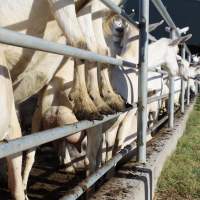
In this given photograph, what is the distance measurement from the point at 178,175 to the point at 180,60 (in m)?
4.94

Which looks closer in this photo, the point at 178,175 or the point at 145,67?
the point at 145,67

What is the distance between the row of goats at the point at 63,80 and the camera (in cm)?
267

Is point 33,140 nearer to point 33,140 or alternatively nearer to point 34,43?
point 33,140

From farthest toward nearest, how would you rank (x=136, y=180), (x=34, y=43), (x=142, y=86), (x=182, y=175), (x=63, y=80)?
(x=182, y=175)
(x=63, y=80)
(x=142, y=86)
(x=136, y=180)
(x=34, y=43)

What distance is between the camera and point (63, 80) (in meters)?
4.07

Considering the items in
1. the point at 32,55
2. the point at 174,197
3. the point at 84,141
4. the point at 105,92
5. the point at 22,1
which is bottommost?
the point at 174,197

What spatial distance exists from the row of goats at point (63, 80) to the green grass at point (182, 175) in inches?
21.6

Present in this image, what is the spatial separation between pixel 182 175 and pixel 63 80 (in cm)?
131

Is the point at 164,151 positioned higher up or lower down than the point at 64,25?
lower down

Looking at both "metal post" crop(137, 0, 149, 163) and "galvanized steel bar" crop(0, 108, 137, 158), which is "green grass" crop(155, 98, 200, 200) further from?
"galvanized steel bar" crop(0, 108, 137, 158)

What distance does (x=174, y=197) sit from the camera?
12.0ft

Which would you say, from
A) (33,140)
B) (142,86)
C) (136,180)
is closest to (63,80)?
(142,86)

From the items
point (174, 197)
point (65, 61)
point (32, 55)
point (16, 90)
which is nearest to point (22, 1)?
point (32, 55)

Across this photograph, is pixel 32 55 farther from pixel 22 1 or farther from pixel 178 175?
pixel 178 175
